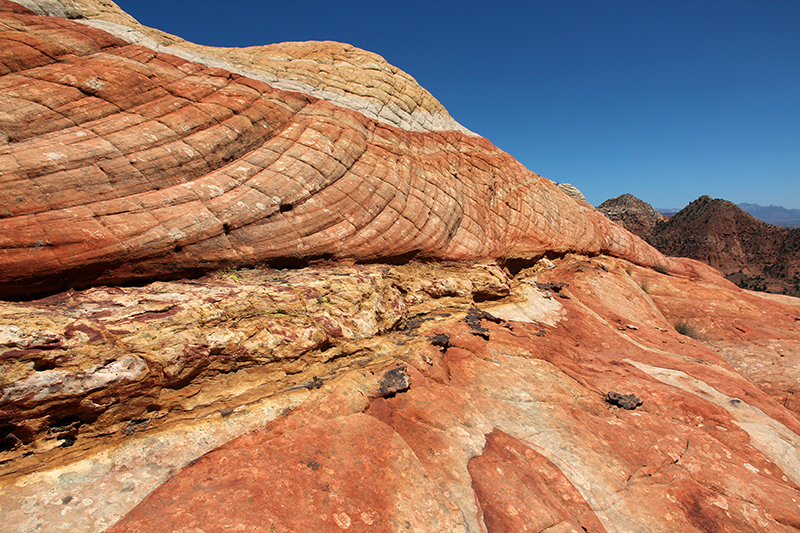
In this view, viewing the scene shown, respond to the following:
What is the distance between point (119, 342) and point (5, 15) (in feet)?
29.6

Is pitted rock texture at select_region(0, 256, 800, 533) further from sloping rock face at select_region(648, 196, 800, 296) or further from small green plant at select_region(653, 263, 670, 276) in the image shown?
sloping rock face at select_region(648, 196, 800, 296)

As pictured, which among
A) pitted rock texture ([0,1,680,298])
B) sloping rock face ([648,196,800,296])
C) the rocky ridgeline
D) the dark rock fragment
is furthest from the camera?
sloping rock face ([648,196,800,296])

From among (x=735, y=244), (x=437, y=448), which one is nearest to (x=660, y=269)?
(x=437, y=448)

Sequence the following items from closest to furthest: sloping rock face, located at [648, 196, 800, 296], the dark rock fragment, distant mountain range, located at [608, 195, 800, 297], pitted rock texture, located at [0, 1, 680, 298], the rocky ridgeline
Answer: the rocky ridgeline < pitted rock texture, located at [0, 1, 680, 298] < the dark rock fragment < sloping rock face, located at [648, 196, 800, 296] < distant mountain range, located at [608, 195, 800, 297]

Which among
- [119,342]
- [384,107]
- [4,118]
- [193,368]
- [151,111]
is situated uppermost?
[384,107]

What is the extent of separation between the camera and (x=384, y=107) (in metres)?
14.0

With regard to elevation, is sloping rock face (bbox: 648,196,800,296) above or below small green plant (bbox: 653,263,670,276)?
above

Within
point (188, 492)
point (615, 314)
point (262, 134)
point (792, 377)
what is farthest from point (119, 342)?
point (792, 377)

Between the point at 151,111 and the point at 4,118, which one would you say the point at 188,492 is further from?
the point at 151,111

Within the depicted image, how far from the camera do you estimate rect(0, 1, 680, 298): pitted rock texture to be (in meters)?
6.06

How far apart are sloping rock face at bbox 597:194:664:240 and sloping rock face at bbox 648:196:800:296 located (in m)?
1.74

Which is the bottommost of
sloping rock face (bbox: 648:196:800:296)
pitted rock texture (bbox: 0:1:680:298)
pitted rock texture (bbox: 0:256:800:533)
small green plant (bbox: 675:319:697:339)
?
pitted rock texture (bbox: 0:256:800:533)

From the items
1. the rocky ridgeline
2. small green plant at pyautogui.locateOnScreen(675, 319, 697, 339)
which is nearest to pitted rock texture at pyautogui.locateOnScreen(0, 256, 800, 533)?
the rocky ridgeline

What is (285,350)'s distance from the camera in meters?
6.19
